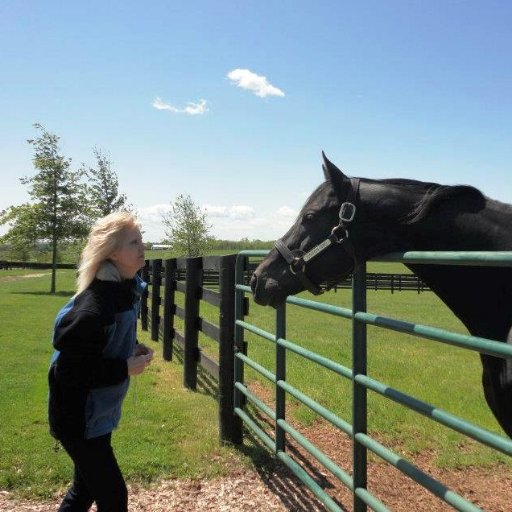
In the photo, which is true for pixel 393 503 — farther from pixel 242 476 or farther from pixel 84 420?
pixel 84 420

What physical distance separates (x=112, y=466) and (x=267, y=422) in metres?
3.09

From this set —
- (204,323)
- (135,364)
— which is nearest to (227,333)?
(204,323)

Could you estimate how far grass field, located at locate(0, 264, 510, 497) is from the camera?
426 cm

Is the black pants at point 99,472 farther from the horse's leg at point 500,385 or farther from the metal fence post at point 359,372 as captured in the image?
the horse's leg at point 500,385

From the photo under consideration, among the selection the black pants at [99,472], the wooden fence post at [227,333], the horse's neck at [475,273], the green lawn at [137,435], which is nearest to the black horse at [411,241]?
the horse's neck at [475,273]

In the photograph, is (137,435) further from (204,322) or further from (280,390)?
(204,322)

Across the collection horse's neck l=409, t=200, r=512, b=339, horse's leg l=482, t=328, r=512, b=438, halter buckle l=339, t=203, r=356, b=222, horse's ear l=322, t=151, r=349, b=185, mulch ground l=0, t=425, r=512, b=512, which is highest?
horse's ear l=322, t=151, r=349, b=185

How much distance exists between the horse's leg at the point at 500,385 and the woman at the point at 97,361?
5.59 ft

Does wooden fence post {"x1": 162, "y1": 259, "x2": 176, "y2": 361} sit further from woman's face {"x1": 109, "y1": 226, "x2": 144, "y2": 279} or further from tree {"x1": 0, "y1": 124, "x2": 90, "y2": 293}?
tree {"x1": 0, "y1": 124, "x2": 90, "y2": 293}

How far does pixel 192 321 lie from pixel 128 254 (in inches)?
177

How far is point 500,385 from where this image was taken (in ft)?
7.88

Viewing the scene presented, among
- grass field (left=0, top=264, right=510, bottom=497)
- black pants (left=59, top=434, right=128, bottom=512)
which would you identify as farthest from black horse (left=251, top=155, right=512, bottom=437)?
grass field (left=0, top=264, right=510, bottom=497)

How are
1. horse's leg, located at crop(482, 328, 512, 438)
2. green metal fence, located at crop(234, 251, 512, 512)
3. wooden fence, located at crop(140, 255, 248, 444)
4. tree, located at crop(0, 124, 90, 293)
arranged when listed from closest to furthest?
green metal fence, located at crop(234, 251, 512, 512) → horse's leg, located at crop(482, 328, 512, 438) → wooden fence, located at crop(140, 255, 248, 444) → tree, located at crop(0, 124, 90, 293)

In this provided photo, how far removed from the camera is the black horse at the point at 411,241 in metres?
2.54
